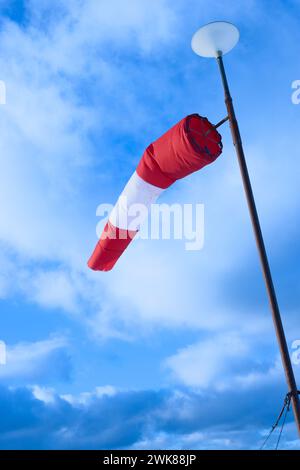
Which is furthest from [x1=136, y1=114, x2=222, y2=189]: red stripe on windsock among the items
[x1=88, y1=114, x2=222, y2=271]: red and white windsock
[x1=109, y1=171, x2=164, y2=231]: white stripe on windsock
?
[x1=109, y1=171, x2=164, y2=231]: white stripe on windsock

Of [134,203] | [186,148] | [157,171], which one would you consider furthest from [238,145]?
[134,203]

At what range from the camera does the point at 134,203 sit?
10.7m

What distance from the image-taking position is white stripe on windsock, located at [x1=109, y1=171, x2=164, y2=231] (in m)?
10.4

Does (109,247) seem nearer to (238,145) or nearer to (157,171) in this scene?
(157,171)

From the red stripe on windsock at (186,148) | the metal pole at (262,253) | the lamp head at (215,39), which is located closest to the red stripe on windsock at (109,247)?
the red stripe on windsock at (186,148)

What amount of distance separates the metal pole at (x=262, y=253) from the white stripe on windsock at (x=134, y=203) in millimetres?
2189

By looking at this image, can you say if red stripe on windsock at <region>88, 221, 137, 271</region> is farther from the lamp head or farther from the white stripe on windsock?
the lamp head

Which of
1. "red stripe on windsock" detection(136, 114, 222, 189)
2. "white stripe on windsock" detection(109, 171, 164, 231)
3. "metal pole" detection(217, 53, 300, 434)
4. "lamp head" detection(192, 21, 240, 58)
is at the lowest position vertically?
"metal pole" detection(217, 53, 300, 434)

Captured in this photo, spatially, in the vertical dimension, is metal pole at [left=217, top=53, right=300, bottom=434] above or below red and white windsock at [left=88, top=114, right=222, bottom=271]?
below

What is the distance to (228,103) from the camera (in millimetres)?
8891

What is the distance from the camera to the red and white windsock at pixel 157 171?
8.87m
